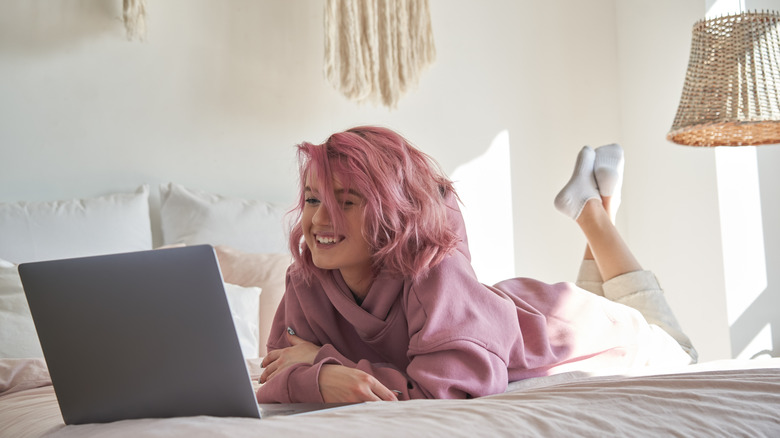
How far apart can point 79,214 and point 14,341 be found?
0.60m

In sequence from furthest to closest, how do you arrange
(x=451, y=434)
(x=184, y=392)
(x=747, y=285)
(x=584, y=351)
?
(x=747, y=285) → (x=584, y=351) → (x=184, y=392) → (x=451, y=434)

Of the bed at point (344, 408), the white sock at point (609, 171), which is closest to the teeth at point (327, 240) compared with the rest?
the bed at point (344, 408)

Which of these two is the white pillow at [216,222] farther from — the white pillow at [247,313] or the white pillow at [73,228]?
the white pillow at [247,313]

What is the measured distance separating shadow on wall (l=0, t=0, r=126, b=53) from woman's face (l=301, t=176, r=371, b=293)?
1.53m

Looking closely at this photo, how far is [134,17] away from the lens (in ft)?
8.05

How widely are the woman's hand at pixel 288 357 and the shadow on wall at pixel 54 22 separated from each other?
62.4 inches

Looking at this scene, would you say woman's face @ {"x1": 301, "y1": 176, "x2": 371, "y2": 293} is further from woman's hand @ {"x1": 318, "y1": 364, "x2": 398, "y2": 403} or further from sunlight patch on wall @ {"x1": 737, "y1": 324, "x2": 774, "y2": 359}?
sunlight patch on wall @ {"x1": 737, "y1": 324, "x2": 774, "y2": 359}

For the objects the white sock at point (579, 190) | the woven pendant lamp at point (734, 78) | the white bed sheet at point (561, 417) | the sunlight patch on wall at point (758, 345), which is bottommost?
the sunlight patch on wall at point (758, 345)

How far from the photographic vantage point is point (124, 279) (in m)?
0.85

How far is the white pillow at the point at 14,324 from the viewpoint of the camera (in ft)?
5.64

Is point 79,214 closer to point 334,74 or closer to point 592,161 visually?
point 334,74

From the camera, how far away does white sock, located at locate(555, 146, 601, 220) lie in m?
2.34

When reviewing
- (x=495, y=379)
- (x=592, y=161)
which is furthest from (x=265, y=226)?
(x=495, y=379)

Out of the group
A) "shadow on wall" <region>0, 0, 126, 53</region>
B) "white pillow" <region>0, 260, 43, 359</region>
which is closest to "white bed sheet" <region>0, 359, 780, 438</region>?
"white pillow" <region>0, 260, 43, 359</region>
